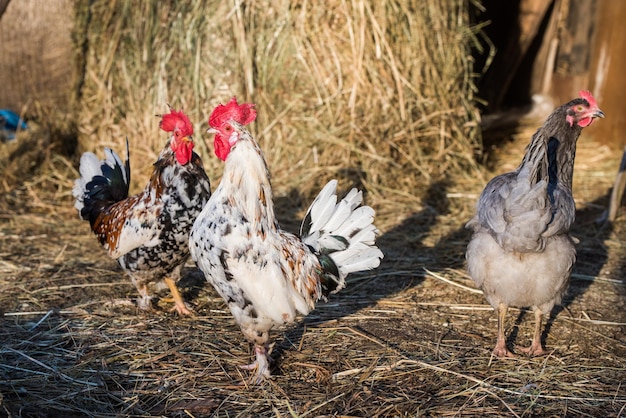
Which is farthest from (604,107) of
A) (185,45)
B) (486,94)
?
(185,45)

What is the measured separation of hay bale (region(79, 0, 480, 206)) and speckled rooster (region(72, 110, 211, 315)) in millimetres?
2116

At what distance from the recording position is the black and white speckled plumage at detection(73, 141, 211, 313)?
4.12 m

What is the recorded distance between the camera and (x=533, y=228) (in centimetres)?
338

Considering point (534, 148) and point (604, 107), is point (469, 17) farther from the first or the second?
point (534, 148)

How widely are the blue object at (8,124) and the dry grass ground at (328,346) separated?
7.66 ft

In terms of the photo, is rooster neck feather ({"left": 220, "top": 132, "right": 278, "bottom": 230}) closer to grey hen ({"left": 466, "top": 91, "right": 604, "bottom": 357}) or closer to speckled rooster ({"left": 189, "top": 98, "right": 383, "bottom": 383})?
speckled rooster ({"left": 189, "top": 98, "right": 383, "bottom": 383})

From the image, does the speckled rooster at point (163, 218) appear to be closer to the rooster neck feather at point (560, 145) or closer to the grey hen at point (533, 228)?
the grey hen at point (533, 228)

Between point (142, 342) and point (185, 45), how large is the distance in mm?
3340

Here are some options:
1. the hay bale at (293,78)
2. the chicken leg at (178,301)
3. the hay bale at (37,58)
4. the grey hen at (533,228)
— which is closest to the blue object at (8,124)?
the hay bale at (37,58)

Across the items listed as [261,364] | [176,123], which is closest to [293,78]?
[176,123]

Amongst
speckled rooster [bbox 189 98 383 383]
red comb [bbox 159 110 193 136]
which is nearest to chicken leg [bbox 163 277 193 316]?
speckled rooster [bbox 189 98 383 383]

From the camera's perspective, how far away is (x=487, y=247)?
368cm

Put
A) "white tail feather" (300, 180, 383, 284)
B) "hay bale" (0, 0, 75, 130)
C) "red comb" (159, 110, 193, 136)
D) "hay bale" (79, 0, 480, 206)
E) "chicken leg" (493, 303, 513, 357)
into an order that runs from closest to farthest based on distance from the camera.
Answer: "white tail feather" (300, 180, 383, 284) → "chicken leg" (493, 303, 513, 357) → "red comb" (159, 110, 193, 136) → "hay bale" (79, 0, 480, 206) → "hay bale" (0, 0, 75, 130)

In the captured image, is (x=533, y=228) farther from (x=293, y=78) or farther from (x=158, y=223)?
(x=293, y=78)
